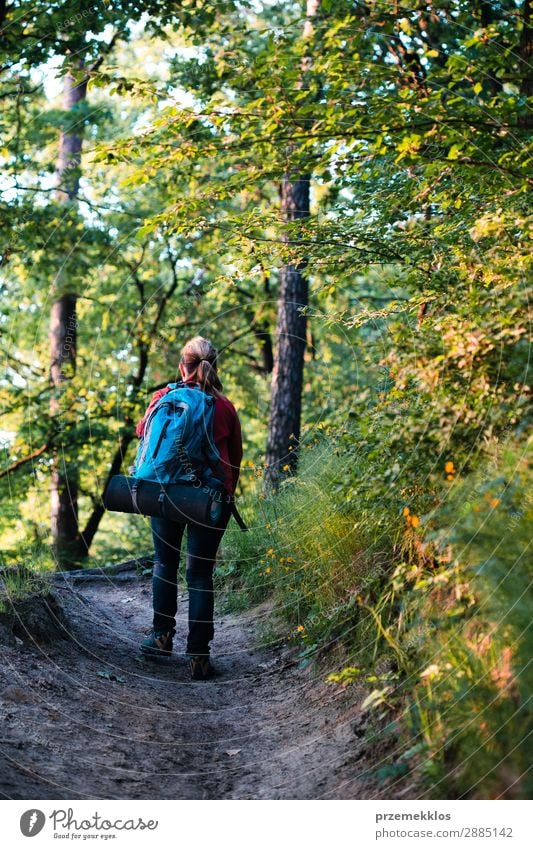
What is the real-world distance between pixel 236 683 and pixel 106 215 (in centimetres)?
1185

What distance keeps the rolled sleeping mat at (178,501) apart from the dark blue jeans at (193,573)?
14cm

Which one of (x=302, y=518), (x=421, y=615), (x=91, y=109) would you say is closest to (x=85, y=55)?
(x=91, y=109)

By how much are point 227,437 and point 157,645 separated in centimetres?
162

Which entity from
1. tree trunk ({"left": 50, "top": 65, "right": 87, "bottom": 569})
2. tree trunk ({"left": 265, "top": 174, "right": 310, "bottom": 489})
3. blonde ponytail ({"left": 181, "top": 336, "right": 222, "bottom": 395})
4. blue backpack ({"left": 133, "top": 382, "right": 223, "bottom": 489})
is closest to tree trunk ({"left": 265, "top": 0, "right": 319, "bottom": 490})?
tree trunk ({"left": 265, "top": 174, "right": 310, "bottom": 489})

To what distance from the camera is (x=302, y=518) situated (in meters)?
6.38

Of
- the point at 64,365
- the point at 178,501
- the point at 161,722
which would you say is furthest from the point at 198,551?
the point at 64,365

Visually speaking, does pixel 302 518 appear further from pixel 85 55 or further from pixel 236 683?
pixel 85 55

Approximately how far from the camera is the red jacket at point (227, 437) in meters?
5.65

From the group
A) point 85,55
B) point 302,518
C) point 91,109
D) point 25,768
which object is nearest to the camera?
point 25,768

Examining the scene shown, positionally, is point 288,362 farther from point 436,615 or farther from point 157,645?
point 436,615

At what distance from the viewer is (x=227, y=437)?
5.73 meters

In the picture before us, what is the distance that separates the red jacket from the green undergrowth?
0.72 m

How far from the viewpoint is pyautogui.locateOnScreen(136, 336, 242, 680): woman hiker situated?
5.64 m
